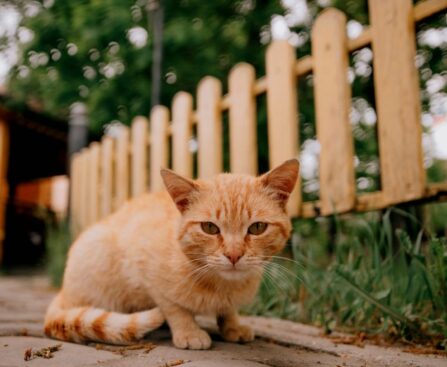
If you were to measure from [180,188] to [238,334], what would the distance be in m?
0.71

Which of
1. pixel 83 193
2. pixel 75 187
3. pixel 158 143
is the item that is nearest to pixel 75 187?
pixel 75 187

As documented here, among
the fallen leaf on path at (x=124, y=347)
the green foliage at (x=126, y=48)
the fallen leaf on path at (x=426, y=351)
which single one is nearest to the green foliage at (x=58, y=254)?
the green foliage at (x=126, y=48)

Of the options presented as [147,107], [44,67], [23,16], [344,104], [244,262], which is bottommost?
[244,262]

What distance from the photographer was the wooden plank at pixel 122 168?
4.75 metres

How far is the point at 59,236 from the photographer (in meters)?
5.03

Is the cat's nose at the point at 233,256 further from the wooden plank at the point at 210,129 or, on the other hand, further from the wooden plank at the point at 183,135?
the wooden plank at the point at 183,135

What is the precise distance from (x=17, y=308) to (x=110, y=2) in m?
3.36

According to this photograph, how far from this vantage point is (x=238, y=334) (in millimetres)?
1853

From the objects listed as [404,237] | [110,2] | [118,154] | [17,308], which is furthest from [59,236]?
[404,237]

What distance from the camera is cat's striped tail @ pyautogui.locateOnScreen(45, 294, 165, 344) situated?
1.67 meters

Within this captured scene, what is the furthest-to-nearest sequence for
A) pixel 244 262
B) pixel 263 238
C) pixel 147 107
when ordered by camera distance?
pixel 147 107
pixel 263 238
pixel 244 262

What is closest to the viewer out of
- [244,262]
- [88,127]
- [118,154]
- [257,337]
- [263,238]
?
[244,262]

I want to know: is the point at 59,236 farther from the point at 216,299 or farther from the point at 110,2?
the point at 216,299

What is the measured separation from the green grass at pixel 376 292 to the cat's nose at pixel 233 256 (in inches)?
8.3
